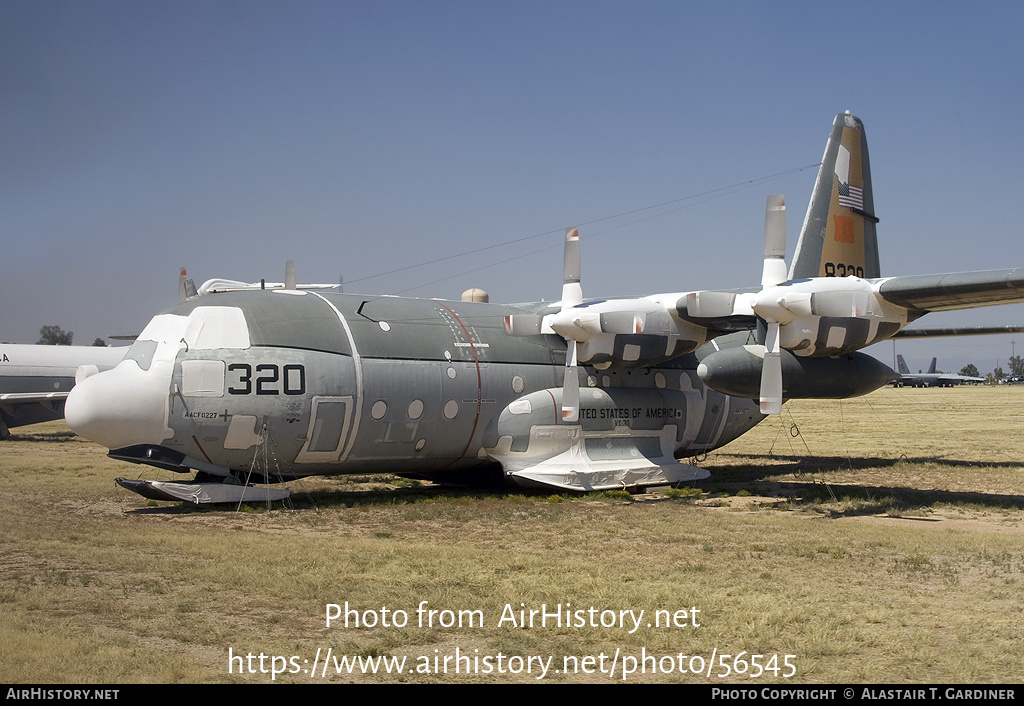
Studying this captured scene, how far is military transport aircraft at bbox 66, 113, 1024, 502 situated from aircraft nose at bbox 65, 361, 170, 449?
3 cm

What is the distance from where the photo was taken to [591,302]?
1656 cm

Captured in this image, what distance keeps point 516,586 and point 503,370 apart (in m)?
8.00

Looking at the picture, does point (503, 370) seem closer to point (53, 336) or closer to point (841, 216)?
point (841, 216)

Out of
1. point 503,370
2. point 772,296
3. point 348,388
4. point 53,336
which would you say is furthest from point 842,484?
point 53,336

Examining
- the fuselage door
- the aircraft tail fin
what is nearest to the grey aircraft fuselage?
the fuselage door

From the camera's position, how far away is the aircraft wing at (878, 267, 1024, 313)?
552 inches

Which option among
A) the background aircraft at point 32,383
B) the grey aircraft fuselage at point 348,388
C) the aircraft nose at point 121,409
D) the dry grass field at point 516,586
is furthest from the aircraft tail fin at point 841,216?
the background aircraft at point 32,383

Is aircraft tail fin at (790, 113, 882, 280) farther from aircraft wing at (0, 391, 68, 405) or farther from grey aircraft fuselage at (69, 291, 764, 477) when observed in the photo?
aircraft wing at (0, 391, 68, 405)

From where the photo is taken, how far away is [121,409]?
13438mm

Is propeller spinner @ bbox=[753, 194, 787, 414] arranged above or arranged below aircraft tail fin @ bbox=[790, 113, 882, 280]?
below
